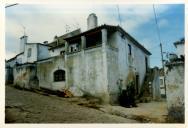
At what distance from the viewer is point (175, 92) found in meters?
4.46

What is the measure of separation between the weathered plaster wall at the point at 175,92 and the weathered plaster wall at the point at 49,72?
64.8 inches

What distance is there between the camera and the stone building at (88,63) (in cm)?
486

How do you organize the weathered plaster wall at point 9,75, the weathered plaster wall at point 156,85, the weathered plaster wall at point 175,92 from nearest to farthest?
the weathered plaster wall at point 175,92 < the weathered plaster wall at point 9,75 < the weathered plaster wall at point 156,85

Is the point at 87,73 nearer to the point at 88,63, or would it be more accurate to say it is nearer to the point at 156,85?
the point at 88,63

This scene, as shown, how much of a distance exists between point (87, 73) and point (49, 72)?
0.63m

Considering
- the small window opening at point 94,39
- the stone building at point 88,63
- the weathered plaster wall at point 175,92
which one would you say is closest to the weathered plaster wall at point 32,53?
the stone building at point 88,63

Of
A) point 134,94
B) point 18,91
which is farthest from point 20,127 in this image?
point 134,94

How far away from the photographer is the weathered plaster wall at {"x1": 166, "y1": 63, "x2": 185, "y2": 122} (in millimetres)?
4391

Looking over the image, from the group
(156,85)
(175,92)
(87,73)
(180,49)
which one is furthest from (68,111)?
(180,49)

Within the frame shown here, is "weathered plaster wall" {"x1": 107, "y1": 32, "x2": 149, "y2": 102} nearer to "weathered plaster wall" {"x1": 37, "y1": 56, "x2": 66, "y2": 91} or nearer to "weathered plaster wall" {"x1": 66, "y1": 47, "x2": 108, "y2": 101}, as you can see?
"weathered plaster wall" {"x1": 66, "y1": 47, "x2": 108, "y2": 101}

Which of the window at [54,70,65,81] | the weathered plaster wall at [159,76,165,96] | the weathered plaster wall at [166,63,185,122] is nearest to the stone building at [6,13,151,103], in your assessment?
the window at [54,70,65,81]

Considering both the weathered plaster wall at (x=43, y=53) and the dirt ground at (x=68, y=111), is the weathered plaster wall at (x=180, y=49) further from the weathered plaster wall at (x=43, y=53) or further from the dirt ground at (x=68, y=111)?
the weathered plaster wall at (x=43, y=53)

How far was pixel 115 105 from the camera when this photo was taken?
4.77 m

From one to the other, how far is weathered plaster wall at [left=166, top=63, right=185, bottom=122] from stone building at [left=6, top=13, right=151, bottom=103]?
448 millimetres
